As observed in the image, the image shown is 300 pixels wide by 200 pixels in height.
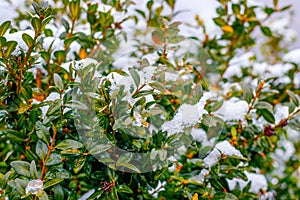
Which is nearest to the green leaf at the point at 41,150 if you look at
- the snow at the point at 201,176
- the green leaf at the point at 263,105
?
the snow at the point at 201,176

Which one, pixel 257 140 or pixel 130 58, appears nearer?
pixel 257 140

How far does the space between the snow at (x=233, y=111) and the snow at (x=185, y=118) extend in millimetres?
137

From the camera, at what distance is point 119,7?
1.03 m

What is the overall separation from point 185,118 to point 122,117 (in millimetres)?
119

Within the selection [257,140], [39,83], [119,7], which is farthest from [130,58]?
[257,140]

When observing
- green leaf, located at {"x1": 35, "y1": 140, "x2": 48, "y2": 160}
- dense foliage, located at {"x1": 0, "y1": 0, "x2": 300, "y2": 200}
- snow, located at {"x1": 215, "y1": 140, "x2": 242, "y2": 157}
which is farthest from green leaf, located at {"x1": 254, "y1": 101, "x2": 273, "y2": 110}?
green leaf, located at {"x1": 35, "y1": 140, "x2": 48, "y2": 160}

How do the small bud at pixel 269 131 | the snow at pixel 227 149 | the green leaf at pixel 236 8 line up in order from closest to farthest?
1. the snow at pixel 227 149
2. the small bud at pixel 269 131
3. the green leaf at pixel 236 8

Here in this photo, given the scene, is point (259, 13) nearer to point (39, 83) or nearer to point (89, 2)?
point (89, 2)

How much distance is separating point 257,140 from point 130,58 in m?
0.43

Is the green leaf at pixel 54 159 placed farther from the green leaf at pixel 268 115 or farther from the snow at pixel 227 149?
the green leaf at pixel 268 115

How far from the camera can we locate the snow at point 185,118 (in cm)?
75

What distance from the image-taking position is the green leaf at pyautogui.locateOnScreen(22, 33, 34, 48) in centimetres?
70

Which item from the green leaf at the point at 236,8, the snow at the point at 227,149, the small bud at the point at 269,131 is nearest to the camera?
the snow at the point at 227,149

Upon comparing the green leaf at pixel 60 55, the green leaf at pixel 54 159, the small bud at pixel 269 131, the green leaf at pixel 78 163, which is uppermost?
the green leaf at pixel 60 55
